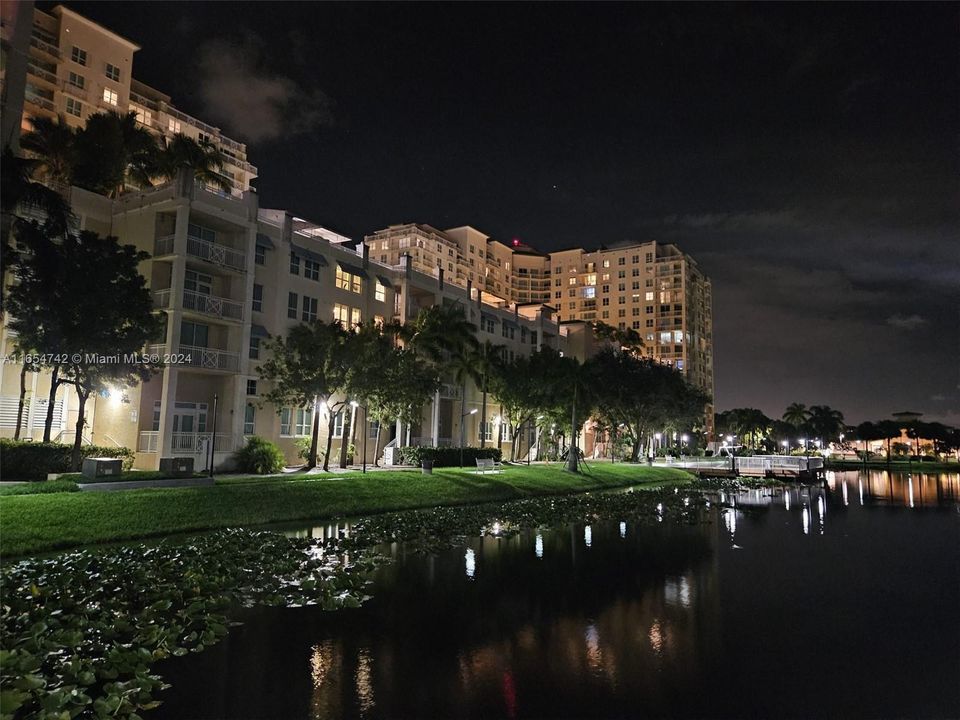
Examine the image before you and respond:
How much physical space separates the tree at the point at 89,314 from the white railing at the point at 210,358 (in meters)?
7.23

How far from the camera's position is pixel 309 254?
42250 mm

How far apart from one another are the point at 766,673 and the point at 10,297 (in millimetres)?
27137

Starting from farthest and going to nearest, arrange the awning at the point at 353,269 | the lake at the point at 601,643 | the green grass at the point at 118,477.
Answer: the awning at the point at 353,269, the green grass at the point at 118,477, the lake at the point at 601,643

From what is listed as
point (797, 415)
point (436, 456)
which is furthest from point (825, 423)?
point (436, 456)

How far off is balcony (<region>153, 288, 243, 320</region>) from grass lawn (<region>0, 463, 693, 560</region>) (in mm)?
11237

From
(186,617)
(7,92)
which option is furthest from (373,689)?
(7,92)

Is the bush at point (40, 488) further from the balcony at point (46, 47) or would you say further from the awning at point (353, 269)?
the balcony at point (46, 47)

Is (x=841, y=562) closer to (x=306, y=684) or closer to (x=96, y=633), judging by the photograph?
(x=306, y=684)

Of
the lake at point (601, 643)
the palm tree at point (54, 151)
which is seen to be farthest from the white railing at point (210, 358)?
the lake at point (601, 643)

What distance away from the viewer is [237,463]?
34188 mm

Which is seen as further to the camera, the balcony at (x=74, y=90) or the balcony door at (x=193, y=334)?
the balcony at (x=74, y=90)

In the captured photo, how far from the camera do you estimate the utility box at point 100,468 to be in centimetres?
2389

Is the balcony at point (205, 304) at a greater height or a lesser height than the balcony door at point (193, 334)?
greater

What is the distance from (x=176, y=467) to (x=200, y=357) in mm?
9529
